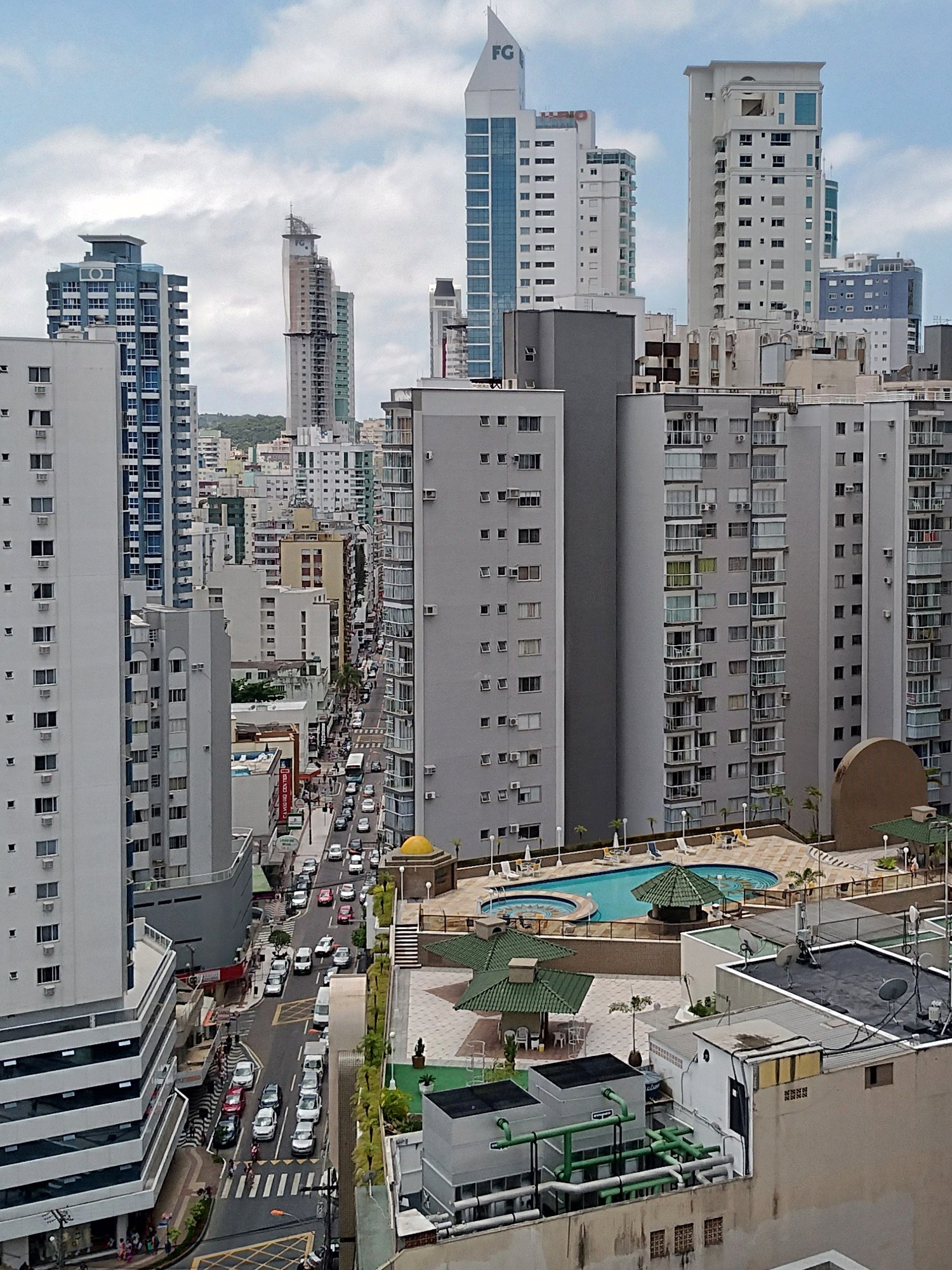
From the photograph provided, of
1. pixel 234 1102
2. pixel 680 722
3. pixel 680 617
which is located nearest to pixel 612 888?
pixel 680 722

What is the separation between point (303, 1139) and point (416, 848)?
12173mm

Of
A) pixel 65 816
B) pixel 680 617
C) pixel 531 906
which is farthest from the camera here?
pixel 680 617

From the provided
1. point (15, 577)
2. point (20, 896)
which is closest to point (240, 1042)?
point (20, 896)

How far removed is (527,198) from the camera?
13175cm

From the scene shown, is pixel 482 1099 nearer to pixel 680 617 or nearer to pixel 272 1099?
pixel 272 1099

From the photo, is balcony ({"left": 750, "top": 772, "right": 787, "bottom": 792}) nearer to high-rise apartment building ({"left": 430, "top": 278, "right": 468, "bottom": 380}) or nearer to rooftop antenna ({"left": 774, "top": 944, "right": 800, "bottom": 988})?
rooftop antenna ({"left": 774, "top": 944, "right": 800, "bottom": 988})

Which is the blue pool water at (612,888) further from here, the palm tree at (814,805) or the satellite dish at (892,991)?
the satellite dish at (892,991)

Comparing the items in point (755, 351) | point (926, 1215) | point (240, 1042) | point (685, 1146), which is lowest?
point (240, 1042)

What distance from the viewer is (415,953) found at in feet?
104

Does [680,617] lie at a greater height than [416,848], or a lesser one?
greater

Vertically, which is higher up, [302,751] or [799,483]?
[799,483]

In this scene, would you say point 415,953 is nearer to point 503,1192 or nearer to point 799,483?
point 503,1192

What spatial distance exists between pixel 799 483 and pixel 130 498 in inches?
1377

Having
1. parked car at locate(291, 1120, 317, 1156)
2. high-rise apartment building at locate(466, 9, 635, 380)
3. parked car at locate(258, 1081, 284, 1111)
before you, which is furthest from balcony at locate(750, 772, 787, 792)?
high-rise apartment building at locate(466, 9, 635, 380)
